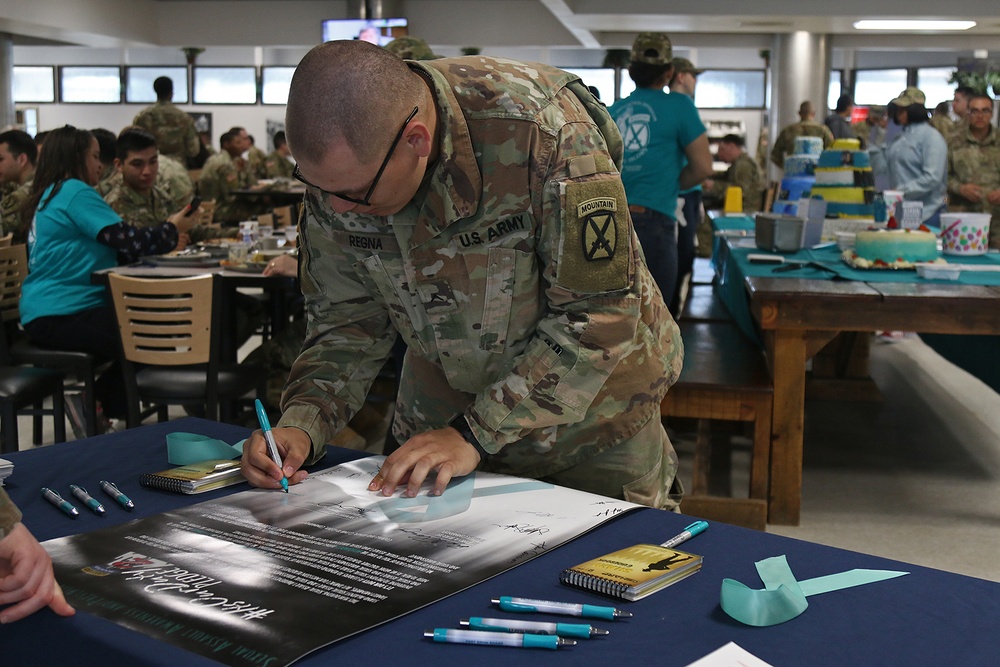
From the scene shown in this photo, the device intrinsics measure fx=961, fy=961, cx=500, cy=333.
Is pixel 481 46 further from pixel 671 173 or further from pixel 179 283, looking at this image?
pixel 179 283

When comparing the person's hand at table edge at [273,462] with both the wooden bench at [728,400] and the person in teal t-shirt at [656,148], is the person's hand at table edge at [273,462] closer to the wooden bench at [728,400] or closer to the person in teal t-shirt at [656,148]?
the wooden bench at [728,400]

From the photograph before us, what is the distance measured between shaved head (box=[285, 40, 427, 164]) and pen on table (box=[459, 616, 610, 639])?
1.87ft

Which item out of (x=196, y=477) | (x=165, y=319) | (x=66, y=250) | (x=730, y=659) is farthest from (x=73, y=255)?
(x=730, y=659)

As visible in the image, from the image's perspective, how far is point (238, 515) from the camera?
3.82ft

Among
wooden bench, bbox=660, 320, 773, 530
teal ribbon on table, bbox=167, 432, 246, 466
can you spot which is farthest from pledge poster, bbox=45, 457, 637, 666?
wooden bench, bbox=660, 320, 773, 530

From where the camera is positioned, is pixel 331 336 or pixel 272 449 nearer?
pixel 272 449

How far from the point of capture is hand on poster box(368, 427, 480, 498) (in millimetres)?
1220

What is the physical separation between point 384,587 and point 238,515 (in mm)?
296

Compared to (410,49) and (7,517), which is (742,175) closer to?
(410,49)

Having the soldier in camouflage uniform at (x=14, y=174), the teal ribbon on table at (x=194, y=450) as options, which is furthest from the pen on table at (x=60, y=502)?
the soldier in camouflage uniform at (x=14, y=174)

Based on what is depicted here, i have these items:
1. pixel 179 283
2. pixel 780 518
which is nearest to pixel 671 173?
pixel 780 518

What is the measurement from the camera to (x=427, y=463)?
1229mm

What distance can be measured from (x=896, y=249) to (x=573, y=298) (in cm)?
246

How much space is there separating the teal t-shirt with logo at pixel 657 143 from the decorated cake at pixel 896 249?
93 cm
